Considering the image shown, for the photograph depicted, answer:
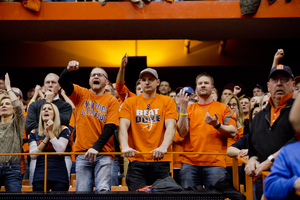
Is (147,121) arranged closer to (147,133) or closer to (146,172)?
(147,133)

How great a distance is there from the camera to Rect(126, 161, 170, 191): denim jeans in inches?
132

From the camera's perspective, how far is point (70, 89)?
3.62 meters

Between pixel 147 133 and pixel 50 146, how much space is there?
133 centimetres

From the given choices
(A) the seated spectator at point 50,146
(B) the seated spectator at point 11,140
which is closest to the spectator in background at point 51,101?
(B) the seated spectator at point 11,140

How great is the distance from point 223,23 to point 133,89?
366 centimetres

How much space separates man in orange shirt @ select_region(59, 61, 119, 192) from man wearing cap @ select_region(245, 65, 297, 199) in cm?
156

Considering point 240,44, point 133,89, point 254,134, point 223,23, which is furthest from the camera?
point 240,44

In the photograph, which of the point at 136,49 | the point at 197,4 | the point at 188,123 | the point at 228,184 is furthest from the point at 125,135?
the point at 136,49

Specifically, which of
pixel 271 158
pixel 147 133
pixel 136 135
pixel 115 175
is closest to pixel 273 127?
pixel 271 158

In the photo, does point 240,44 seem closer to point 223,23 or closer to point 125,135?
point 223,23

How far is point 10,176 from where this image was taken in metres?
3.88

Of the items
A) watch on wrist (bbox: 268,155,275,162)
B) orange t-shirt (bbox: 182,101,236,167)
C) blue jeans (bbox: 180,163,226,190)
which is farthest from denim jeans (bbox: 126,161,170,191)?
watch on wrist (bbox: 268,155,275,162)

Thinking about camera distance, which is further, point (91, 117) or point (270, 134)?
point (91, 117)

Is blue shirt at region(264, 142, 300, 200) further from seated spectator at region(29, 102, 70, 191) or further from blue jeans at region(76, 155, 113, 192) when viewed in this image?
seated spectator at region(29, 102, 70, 191)
